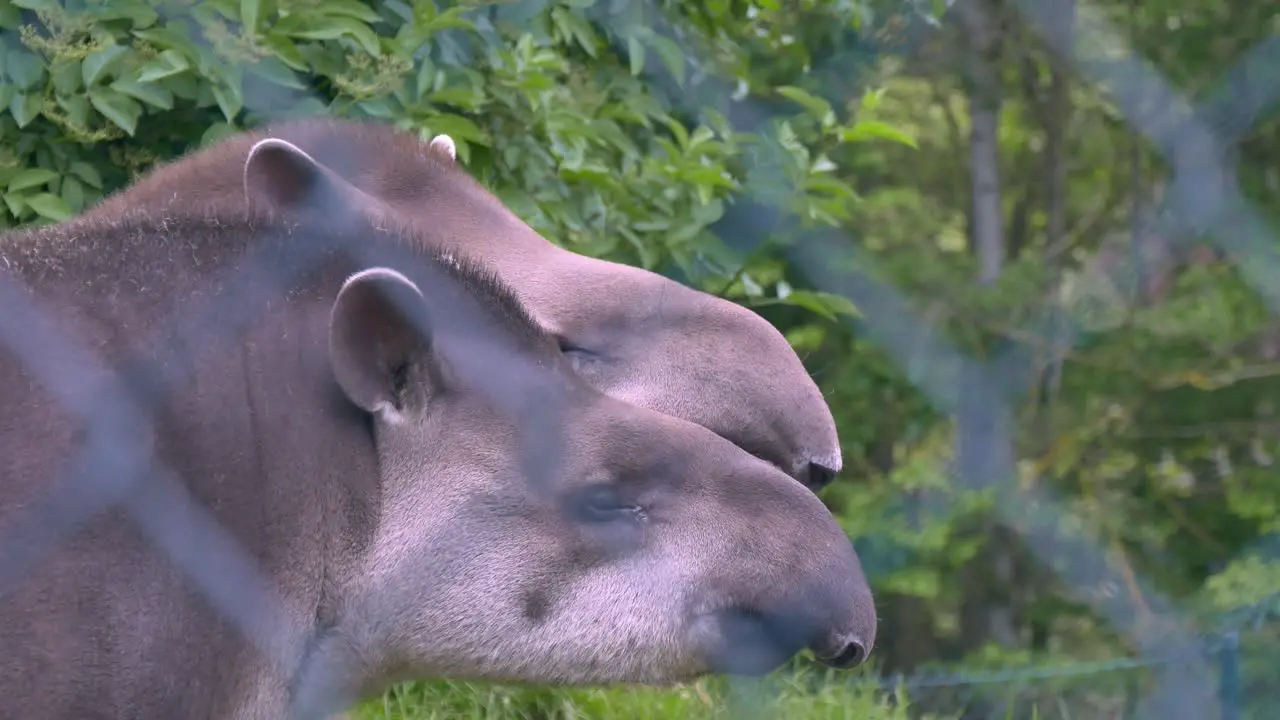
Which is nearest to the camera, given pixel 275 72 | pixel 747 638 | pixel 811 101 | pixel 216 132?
pixel 747 638

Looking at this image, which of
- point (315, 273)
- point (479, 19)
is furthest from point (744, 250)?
point (315, 273)

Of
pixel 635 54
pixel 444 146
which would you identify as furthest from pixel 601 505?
pixel 635 54

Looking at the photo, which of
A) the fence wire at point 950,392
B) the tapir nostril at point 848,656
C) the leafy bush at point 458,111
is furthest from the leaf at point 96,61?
the tapir nostril at point 848,656

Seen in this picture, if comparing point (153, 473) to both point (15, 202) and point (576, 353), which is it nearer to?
point (576, 353)

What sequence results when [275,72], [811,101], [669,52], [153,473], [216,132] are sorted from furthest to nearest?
[811,101]
[669,52]
[216,132]
[275,72]
[153,473]

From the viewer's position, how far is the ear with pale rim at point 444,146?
3346 mm

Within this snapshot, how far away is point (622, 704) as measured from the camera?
371cm

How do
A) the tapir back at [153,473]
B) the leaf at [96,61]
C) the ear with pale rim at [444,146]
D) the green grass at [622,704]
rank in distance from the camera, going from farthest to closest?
the green grass at [622,704]
the ear with pale rim at [444,146]
the leaf at [96,61]
the tapir back at [153,473]

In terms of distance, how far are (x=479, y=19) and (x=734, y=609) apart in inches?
70.5

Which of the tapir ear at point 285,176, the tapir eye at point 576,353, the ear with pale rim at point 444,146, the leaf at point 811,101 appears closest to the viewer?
the tapir ear at point 285,176

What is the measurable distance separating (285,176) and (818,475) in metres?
1.13

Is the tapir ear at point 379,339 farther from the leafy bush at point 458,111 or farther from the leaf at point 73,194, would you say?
the leaf at point 73,194

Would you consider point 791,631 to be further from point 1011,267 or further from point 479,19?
point 1011,267

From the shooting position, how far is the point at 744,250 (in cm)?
416
